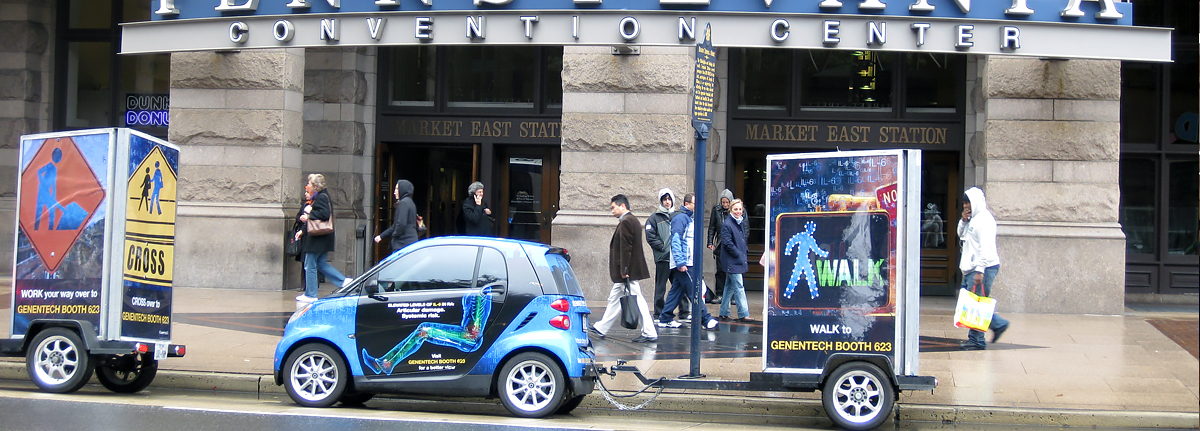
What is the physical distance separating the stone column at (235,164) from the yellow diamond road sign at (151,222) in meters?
6.35

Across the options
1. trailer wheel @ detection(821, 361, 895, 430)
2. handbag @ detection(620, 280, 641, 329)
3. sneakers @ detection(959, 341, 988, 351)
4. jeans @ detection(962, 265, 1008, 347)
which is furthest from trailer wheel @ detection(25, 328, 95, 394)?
jeans @ detection(962, 265, 1008, 347)

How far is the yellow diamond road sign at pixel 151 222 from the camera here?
8.48 m

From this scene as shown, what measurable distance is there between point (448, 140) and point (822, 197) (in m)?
10.6

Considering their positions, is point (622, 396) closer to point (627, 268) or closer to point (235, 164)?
point (627, 268)

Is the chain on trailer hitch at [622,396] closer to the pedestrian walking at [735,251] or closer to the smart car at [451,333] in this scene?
the smart car at [451,333]

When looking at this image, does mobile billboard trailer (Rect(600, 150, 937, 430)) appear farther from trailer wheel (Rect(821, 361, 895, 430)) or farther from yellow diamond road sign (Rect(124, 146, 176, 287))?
yellow diamond road sign (Rect(124, 146, 176, 287))

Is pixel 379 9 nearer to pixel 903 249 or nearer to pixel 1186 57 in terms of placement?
pixel 903 249

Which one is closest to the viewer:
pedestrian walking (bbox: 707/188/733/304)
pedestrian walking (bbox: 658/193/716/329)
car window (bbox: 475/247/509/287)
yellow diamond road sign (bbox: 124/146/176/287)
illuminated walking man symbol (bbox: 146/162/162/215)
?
car window (bbox: 475/247/509/287)

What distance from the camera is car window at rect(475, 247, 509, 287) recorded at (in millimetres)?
7879

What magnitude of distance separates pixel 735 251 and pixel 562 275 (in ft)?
15.5

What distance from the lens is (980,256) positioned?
1101cm

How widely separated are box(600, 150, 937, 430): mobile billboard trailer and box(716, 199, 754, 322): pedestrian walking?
464cm

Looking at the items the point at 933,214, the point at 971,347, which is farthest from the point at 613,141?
the point at 971,347

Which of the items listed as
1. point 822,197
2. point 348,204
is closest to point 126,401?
point 822,197
